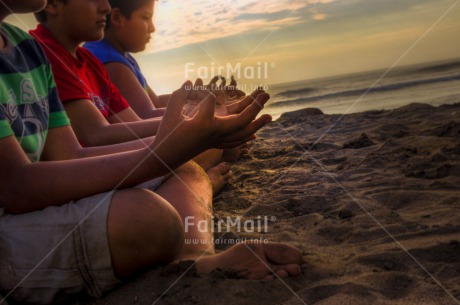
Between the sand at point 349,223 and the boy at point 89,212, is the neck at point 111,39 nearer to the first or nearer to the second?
the sand at point 349,223

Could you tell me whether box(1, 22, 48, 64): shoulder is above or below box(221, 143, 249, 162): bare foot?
above

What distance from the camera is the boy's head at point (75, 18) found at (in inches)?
92.3

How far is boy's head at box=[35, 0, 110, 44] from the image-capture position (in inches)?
92.3

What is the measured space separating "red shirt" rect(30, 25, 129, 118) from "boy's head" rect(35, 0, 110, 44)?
66mm

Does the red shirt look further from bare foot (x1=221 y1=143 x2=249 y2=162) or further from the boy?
bare foot (x1=221 y1=143 x2=249 y2=162)

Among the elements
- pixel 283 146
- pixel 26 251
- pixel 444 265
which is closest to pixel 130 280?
pixel 26 251

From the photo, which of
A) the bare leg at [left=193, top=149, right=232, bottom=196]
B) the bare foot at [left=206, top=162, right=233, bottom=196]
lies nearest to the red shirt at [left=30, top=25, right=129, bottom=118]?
the bare leg at [left=193, top=149, right=232, bottom=196]

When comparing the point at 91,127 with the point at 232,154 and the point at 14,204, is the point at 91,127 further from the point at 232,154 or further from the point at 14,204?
the point at 232,154

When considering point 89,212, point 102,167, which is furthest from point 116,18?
point 89,212

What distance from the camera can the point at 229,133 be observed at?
5.06 ft

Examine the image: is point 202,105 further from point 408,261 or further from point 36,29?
point 36,29

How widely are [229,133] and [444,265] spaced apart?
2.84ft

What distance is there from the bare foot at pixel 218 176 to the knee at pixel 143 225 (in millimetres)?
1345

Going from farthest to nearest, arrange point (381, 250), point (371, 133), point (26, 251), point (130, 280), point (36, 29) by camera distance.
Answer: point (371, 133) → point (36, 29) → point (381, 250) → point (130, 280) → point (26, 251)
